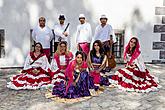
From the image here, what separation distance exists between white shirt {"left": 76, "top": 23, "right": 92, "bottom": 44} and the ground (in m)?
1.90

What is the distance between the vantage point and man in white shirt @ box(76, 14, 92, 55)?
8945 millimetres

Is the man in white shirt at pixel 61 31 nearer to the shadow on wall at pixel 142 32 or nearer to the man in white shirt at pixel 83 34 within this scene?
the man in white shirt at pixel 83 34

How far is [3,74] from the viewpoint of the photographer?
8805mm

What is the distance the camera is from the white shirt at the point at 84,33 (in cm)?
896

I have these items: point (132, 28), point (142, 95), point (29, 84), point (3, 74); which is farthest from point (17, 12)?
point (142, 95)

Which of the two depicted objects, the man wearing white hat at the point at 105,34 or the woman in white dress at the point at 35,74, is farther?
the man wearing white hat at the point at 105,34

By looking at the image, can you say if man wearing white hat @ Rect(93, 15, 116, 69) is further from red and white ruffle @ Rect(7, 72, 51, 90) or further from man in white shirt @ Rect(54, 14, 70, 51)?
red and white ruffle @ Rect(7, 72, 51, 90)

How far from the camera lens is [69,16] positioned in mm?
9586

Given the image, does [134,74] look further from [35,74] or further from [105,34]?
[35,74]

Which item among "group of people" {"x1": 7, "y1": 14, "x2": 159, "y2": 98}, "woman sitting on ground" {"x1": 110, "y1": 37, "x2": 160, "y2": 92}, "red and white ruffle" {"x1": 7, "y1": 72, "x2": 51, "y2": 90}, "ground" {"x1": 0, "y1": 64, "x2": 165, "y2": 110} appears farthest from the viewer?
"woman sitting on ground" {"x1": 110, "y1": 37, "x2": 160, "y2": 92}

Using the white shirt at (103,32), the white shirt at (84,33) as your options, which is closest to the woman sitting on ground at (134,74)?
the white shirt at (103,32)

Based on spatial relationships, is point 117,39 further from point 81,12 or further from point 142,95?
point 142,95

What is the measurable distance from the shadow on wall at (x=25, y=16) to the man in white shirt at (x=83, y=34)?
647mm

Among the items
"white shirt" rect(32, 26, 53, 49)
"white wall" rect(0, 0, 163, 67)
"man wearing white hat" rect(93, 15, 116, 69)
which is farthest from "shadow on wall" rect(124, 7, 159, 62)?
"white shirt" rect(32, 26, 53, 49)
